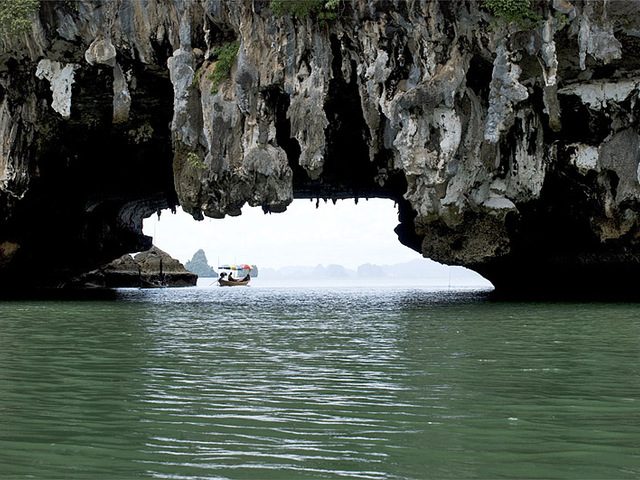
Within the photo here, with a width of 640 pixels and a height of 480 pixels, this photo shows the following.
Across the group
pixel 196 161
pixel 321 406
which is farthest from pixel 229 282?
pixel 321 406

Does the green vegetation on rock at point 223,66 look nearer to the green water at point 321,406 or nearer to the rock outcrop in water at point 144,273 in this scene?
the green water at point 321,406

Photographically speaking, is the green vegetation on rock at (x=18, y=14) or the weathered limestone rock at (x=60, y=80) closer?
the green vegetation on rock at (x=18, y=14)

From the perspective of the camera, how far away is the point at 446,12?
23.5 meters

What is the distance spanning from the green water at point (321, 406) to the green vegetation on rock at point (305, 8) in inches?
509

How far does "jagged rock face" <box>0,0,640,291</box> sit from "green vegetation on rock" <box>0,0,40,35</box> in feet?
1.37

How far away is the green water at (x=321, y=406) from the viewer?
205 inches

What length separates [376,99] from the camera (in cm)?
2467

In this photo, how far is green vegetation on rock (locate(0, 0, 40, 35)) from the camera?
82.6 feet

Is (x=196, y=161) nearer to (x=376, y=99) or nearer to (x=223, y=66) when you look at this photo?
(x=223, y=66)

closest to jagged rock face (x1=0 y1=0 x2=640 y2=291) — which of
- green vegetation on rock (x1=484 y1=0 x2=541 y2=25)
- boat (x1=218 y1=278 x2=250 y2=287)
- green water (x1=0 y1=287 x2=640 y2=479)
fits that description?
green vegetation on rock (x1=484 y1=0 x2=541 y2=25)

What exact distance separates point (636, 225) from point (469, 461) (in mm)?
24805

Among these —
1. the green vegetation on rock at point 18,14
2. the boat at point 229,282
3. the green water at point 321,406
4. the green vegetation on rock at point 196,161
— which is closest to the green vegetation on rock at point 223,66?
the green vegetation on rock at point 196,161

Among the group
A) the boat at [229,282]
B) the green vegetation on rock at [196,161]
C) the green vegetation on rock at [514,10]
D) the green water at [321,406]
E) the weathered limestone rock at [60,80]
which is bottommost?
the green water at [321,406]

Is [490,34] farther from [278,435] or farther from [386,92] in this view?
[278,435]
